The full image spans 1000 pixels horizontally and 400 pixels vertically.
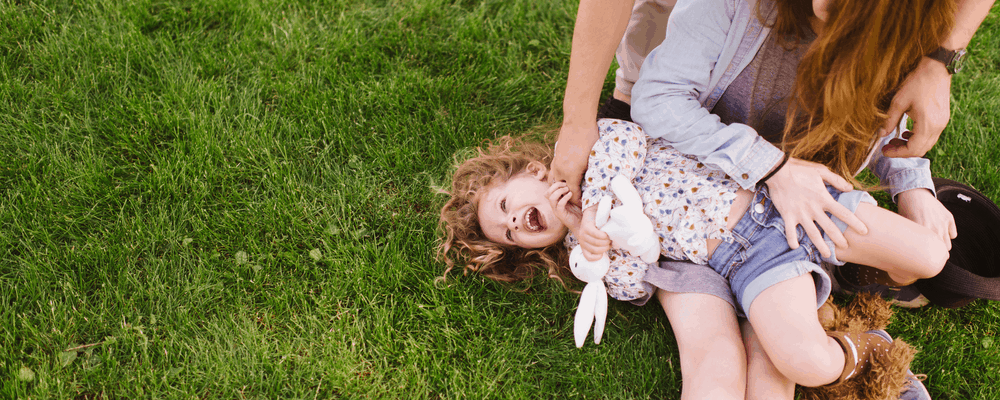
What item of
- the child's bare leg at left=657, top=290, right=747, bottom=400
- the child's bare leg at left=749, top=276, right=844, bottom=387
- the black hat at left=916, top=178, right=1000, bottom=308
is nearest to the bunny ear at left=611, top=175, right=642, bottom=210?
the child's bare leg at left=657, top=290, right=747, bottom=400

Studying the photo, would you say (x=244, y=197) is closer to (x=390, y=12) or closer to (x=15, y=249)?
(x=15, y=249)

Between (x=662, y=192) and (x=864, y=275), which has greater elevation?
(x=662, y=192)

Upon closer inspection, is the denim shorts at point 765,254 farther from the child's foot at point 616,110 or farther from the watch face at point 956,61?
the child's foot at point 616,110

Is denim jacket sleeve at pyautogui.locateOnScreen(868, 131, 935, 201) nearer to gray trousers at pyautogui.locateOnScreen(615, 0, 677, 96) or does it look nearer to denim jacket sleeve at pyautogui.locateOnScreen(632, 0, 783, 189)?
denim jacket sleeve at pyautogui.locateOnScreen(632, 0, 783, 189)

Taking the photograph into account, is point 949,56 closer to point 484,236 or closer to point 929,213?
point 929,213

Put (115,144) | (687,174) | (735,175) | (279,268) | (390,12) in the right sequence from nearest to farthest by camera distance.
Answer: (735,175) → (687,174) → (279,268) → (115,144) → (390,12)

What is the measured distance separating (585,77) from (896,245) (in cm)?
126

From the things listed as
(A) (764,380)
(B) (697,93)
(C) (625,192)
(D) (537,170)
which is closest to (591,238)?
(C) (625,192)

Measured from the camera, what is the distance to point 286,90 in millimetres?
3023

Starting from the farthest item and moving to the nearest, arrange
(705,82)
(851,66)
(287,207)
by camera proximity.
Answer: (287,207) → (705,82) → (851,66)

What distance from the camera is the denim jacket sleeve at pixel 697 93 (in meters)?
2.12

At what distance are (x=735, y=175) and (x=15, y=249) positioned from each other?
Result: 2.95 m

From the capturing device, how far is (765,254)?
219cm

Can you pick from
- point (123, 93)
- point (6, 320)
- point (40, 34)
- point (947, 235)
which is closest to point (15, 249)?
point (6, 320)
